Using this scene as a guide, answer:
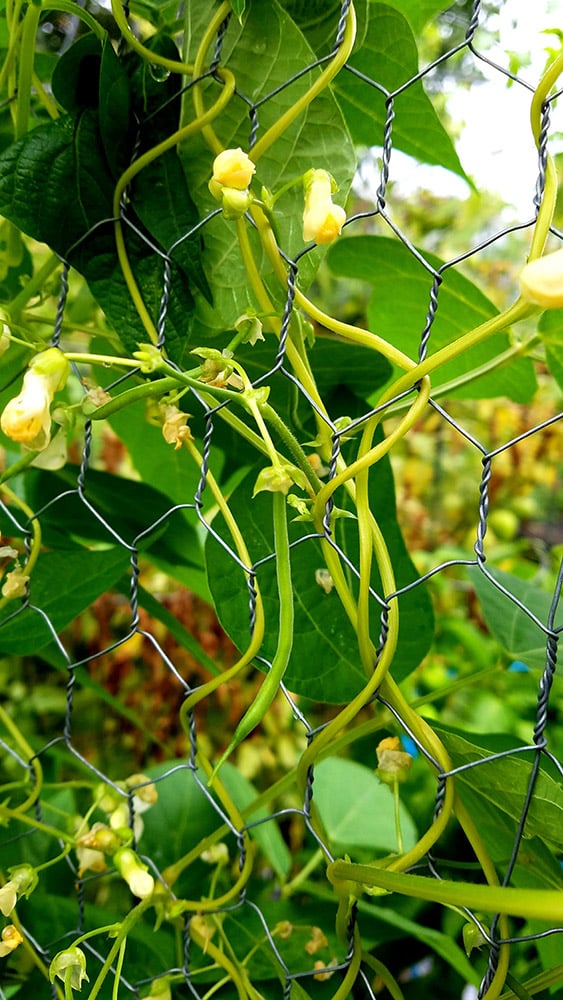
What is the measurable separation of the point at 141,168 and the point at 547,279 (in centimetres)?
18

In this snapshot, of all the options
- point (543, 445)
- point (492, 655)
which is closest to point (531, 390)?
point (492, 655)

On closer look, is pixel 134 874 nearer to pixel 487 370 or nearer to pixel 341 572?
pixel 341 572

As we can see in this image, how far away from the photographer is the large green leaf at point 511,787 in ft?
0.80

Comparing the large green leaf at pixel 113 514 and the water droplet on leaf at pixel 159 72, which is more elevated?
the water droplet on leaf at pixel 159 72

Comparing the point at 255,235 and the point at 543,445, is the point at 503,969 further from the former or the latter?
the point at 543,445

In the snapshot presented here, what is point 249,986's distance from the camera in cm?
33

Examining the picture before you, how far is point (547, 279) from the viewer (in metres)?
0.19

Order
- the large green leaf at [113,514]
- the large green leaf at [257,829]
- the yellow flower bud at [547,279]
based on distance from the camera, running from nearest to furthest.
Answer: the yellow flower bud at [547,279]
the large green leaf at [113,514]
the large green leaf at [257,829]

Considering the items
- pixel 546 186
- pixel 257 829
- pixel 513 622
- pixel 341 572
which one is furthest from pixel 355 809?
pixel 546 186

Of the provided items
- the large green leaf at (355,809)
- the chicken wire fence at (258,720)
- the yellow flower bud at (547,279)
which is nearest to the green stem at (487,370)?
the chicken wire fence at (258,720)

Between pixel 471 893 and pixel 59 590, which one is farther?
pixel 59 590

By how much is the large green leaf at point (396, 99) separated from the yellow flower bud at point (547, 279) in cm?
17

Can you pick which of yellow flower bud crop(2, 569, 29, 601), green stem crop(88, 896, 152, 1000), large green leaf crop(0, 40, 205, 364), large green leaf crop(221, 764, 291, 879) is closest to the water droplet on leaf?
large green leaf crop(0, 40, 205, 364)

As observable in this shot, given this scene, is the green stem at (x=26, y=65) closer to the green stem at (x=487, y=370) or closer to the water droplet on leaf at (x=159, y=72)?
the water droplet on leaf at (x=159, y=72)
